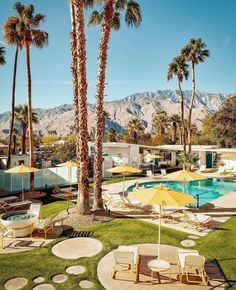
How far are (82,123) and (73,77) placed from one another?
398 centimetres

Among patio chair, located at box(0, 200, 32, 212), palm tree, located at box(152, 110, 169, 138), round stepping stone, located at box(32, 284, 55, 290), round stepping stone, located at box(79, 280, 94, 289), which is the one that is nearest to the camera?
round stepping stone, located at box(32, 284, 55, 290)

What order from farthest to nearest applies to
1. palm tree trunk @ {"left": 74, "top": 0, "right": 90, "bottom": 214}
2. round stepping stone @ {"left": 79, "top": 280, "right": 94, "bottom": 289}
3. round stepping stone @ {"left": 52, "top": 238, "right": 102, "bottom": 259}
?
1. palm tree trunk @ {"left": 74, "top": 0, "right": 90, "bottom": 214}
2. round stepping stone @ {"left": 52, "top": 238, "right": 102, "bottom": 259}
3. round stepping stone @ {"left": 79, "top": 280, "right": 94, "bottom": 289}

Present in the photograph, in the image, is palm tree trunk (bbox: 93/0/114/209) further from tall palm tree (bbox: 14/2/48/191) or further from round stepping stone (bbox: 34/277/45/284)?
tall palm tree (bbox: 14/2/48/191)

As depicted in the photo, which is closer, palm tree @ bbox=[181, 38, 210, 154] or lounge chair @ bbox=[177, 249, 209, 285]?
lounge chair @ bbox=[177, 249, 209, 285]

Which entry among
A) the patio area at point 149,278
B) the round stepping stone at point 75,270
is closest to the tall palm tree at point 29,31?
the round stepping stone at point 75,270

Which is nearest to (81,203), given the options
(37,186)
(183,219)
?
(183,219)

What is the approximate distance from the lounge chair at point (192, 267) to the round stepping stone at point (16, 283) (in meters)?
4.57

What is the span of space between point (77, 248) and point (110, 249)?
126cm

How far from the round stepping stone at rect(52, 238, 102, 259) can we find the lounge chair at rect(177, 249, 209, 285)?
3235 mm

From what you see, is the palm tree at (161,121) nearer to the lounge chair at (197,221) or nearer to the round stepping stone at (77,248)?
the lounge chair at (197,221)

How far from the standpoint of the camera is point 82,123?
1391cm

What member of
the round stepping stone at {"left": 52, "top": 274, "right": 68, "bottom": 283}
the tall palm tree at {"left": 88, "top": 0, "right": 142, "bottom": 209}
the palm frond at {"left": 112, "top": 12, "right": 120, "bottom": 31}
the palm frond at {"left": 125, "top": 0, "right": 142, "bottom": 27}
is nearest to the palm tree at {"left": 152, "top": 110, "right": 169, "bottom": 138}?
the palm frond at {"left": 112, "top": 12, "right": 120, "bottom": 31}

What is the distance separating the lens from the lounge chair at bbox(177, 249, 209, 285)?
7.93 meters

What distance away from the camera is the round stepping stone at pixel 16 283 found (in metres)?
7.72
